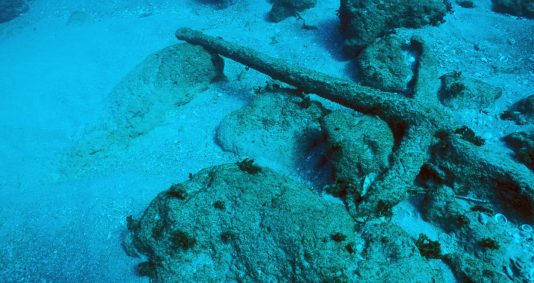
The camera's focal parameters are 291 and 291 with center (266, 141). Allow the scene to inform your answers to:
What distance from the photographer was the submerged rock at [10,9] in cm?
2244

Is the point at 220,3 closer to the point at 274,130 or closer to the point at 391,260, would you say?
the point at 274,130

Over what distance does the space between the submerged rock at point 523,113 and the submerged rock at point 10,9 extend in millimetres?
31841

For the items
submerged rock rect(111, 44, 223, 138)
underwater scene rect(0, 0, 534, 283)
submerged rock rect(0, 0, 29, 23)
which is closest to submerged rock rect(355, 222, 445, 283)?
underwater scene rect(0, 0, 534, 283)

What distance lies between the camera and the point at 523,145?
8.10 meters

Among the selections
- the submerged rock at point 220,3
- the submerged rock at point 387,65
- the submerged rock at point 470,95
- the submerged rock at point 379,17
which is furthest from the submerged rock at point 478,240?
the submerged rock at point 220,3

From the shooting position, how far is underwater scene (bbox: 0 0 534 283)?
6.30 m

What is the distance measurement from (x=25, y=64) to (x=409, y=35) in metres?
19.0

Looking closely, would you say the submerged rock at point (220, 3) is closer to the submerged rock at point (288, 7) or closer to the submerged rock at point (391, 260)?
the submerged rock at point (288, 7)

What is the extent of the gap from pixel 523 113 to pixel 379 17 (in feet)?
20.6

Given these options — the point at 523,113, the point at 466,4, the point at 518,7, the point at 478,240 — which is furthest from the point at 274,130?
the point at 518,7

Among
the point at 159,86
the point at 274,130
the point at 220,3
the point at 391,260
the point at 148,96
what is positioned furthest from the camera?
the point at 220,3

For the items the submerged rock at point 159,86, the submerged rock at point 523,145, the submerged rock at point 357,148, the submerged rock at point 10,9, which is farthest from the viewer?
the submerged rock at point 10,9

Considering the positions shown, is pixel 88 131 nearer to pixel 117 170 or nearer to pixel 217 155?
pixel 117 170

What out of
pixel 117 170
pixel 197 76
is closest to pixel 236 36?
pixel 197 76
